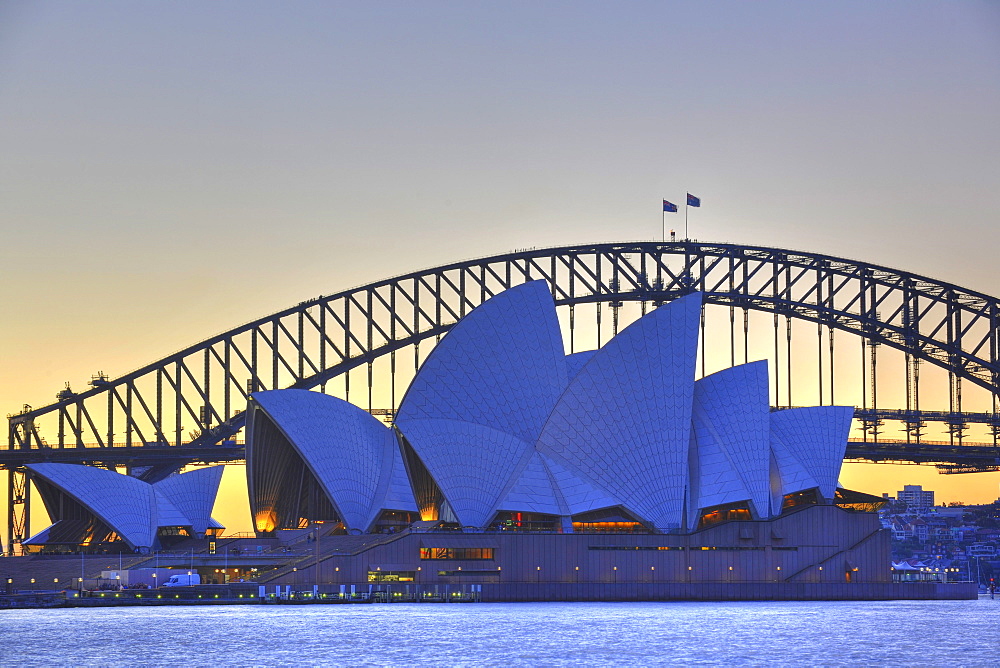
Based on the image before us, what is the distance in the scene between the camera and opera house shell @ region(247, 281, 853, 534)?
8475 centimetres

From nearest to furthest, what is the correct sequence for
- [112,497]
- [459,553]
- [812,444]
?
[459,553] < [812,444] < [112,497]

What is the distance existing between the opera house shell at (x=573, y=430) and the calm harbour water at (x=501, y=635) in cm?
600

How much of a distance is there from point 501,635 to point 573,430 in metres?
24.2

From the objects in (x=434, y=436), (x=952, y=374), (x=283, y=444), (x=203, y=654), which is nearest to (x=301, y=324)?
(x=283, y=444)

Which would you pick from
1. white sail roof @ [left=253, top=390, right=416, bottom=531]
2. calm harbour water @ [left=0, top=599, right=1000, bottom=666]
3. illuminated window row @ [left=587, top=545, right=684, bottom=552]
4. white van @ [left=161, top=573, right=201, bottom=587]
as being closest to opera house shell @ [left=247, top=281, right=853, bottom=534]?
white sail roof @ [left=253, top=390, right=416, bottom=531]

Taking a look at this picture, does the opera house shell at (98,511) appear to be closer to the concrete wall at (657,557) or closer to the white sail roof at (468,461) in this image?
the concrete wall at (657,557)

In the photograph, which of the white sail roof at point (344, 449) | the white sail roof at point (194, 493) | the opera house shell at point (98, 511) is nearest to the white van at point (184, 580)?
the white sail roof at point (344, 449)

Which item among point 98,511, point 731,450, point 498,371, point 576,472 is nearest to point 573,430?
point 576,472

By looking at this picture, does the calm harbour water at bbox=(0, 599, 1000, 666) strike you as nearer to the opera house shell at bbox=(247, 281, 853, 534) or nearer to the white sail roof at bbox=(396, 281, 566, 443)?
the opera house shell at bbox=(247, 281, 853, 534)

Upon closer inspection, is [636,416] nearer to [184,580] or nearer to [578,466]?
[578,466]

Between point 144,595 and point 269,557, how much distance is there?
8056 millimetres

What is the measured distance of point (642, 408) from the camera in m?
84.6

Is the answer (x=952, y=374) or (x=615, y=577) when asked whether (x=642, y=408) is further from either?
(x=952, y=374)

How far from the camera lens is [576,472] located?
8569 cm
